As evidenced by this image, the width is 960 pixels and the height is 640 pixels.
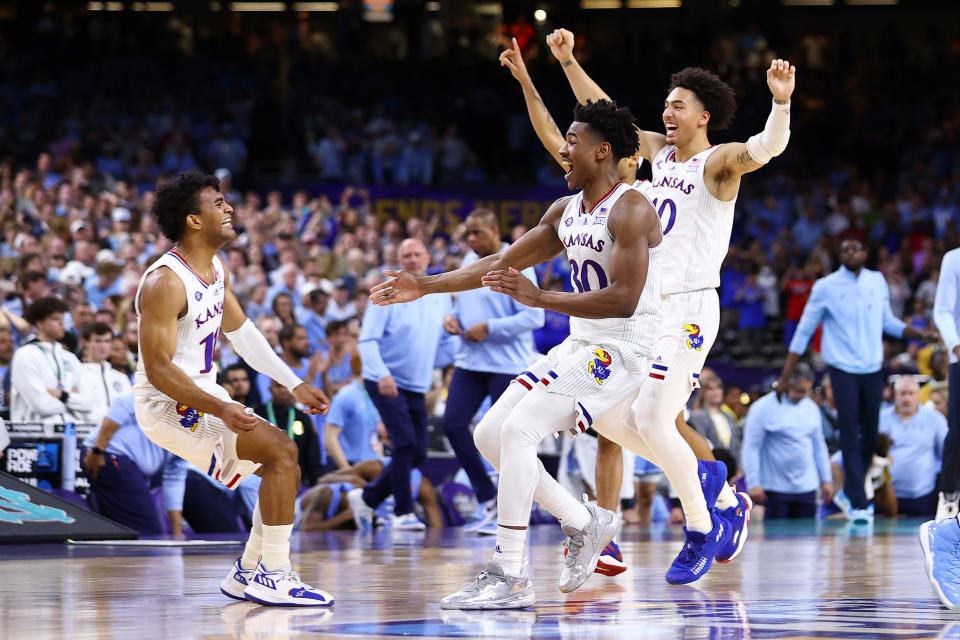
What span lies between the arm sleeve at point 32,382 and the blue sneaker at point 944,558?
709cm

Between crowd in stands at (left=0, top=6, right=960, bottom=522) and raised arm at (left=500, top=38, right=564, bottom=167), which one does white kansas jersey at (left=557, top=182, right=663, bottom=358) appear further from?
crowd in stands at (left=0, top=6, right=960, bottom=522)

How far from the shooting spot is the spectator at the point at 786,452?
1223 cm

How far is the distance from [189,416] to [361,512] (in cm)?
512

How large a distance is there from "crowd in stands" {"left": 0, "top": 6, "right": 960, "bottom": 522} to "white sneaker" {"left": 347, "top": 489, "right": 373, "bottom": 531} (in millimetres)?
2338

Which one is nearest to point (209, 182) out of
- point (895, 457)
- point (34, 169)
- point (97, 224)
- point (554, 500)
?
point (554, 500)

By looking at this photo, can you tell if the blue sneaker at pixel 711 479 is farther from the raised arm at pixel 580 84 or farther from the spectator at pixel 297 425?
the spectator at pixel 297 425

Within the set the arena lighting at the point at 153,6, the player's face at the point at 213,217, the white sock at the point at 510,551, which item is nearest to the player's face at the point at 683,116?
the player's face at the point at 213,217

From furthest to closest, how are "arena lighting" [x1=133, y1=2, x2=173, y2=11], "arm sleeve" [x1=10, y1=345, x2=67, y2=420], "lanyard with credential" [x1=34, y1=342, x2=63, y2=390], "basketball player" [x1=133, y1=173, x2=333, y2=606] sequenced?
"arena lighting" [x1=133, y1=2, x2=173, y2=11] → "lanyard with credential" [x1=34, y1=342, x2=63, y2=390] → "arm sleeve" [x1=10, y1=345, x2=67, y2=420] → "basketball player" [x1=133, y1=173, x2=333, y2=606]

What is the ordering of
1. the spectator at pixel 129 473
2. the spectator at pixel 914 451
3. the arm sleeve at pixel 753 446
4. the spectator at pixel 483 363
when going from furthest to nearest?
the spectator at pixel 914 451 → the arm sleeve at pixel 753 446 → the spectator at pixel 483 363 → the spectator at pixel 129 473

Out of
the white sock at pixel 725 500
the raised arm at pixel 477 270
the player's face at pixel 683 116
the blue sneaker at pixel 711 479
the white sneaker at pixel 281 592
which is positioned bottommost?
the white sneaker at pixel 281 592

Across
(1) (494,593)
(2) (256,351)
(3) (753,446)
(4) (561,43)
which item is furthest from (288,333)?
(1) (494,593)

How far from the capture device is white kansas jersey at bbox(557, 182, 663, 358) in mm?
5828

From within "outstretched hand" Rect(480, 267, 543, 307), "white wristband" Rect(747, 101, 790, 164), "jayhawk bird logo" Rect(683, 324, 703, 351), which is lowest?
"jayhawk bird logo" Rect(683, 324, 703, 351)

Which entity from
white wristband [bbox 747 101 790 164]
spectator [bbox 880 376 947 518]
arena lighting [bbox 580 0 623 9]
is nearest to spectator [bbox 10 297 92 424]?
white wristband [bbox 747 101 790 164]
